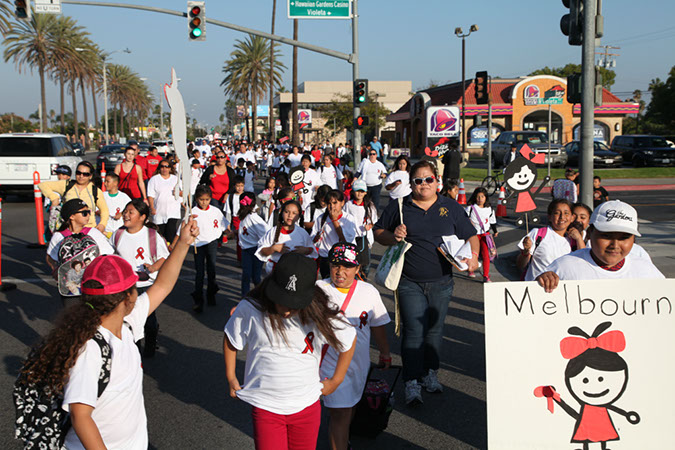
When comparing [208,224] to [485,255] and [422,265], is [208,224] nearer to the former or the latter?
[422,265]

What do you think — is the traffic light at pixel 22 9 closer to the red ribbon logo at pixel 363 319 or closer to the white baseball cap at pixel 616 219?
the red ribbon logo at pixel 363 319

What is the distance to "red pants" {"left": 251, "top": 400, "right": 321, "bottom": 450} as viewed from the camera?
10.2ft

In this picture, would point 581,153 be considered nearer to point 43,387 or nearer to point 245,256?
point 245,256

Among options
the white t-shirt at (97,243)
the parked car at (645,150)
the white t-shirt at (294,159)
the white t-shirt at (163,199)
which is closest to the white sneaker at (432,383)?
the white t-shirt at (97,243)

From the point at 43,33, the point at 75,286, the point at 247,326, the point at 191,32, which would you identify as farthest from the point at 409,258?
the point at 43,33

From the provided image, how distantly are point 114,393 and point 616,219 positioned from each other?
9.09 feet

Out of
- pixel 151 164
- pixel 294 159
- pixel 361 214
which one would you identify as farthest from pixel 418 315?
pixel 294 159

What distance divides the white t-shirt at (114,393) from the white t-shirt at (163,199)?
796 cm

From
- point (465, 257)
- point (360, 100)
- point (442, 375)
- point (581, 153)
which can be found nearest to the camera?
point (465, 257)

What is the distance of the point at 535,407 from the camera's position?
11.5 ft

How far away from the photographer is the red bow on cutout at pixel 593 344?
3492 mm

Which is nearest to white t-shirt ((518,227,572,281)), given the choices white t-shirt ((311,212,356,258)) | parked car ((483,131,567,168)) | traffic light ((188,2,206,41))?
white t-shirt ((311,212,356,258))

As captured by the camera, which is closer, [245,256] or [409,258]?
[409,258]

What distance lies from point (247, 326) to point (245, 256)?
4.70 meters
